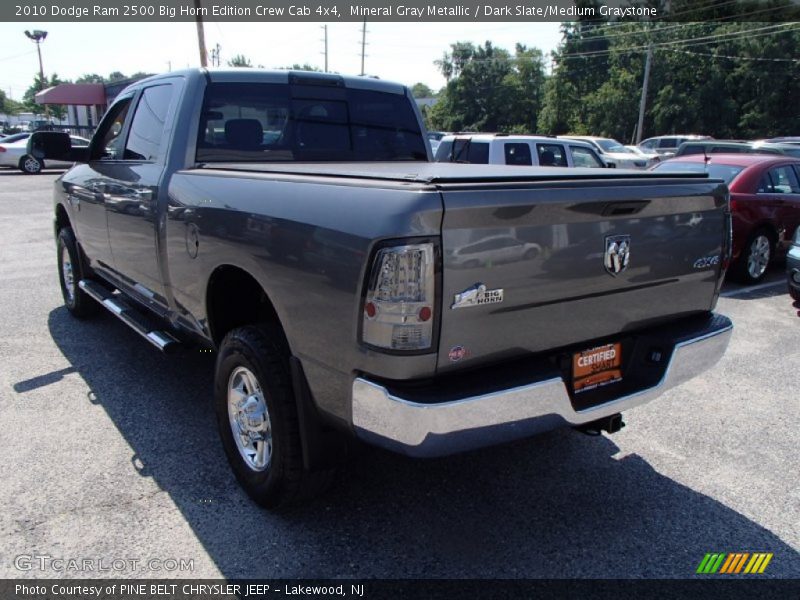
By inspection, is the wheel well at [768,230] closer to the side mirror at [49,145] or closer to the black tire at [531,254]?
the black tire at [531,254]

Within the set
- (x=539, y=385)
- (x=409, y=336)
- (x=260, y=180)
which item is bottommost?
(x=539, y=385)

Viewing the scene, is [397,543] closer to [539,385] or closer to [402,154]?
[539,385]

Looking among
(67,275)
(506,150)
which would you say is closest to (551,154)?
(506,150)

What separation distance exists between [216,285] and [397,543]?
5.06 ft

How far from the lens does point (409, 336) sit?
6.89ft

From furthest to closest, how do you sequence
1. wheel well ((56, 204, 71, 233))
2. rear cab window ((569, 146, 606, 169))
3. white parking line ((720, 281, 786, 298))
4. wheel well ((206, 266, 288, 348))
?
rear cab window ((569, 146, 606, 169)) → white parking line ((720, 281, 786, 298)) → wheel well ((56, 204, 71, 233)) → wheel well ((206, 266, 288, 348))

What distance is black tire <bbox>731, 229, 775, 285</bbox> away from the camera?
7.91 metres

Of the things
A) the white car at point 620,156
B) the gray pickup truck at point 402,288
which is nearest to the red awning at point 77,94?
the white car at point 620,156

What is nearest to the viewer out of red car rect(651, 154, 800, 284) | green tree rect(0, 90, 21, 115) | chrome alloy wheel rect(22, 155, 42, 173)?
red car rect(651, 154, 800, 284)

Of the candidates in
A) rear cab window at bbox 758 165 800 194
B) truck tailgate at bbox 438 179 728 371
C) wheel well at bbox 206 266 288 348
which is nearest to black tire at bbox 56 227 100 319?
wheel well at bbox 206 266 288 348

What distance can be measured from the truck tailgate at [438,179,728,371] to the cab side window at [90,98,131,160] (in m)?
3.49

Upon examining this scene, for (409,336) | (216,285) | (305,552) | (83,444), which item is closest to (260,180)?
(216,285)

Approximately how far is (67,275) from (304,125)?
3339mm

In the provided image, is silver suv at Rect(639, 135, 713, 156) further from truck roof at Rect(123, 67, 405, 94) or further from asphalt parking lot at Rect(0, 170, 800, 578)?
truck roof at Rect(123, 67, 405, 94)
